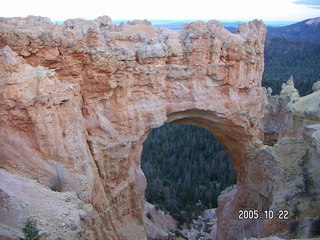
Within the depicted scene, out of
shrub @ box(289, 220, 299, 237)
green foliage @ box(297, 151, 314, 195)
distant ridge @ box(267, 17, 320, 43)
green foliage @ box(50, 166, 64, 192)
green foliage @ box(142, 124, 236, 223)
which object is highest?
distant ridge @ box(267, 17, 320, 43)

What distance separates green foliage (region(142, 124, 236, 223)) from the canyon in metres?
6.26

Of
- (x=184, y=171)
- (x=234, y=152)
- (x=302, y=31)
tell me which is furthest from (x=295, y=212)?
(x=302, y=31)

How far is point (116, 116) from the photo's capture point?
11.1 meters

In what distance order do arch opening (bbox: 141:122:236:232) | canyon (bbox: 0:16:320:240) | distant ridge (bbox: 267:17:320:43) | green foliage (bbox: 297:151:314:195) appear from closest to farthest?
canyon (bbox: 0:16:320:240) < green foliage (bbox: 297:151:314:195) < arch opening (bbox: 141:122:236:232) < distant ridge (bbox: 267:17:320:43)

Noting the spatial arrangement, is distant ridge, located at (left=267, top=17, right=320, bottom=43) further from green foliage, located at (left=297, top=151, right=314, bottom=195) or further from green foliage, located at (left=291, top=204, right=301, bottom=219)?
green foliage, located at (left=291, top=204, right=301, bottom=219)

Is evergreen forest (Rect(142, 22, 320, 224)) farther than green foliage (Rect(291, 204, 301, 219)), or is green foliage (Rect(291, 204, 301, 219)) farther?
evergreen forest (Rect(142, 22, 320, 224))

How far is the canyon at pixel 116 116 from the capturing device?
8.69 metres

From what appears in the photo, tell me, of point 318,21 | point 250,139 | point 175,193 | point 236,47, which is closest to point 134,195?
point 250,139

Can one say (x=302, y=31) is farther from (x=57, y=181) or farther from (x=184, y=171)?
(x=57, y=181)

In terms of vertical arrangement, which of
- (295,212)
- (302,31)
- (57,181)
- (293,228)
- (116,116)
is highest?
(302,31)

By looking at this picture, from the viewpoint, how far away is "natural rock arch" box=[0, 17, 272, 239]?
908 centimetres

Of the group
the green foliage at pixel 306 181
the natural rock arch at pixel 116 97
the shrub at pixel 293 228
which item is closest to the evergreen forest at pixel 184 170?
the natural rock arch at pixel 116 97

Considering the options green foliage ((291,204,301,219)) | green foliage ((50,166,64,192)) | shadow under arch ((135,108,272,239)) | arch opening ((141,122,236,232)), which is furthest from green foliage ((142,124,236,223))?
green foliage ((50,166,64,192))

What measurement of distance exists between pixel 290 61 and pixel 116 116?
57227 millimetres
